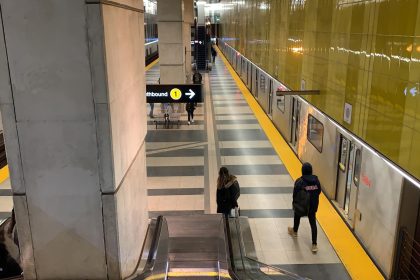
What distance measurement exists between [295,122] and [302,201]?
230 inches

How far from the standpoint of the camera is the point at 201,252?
259 inches

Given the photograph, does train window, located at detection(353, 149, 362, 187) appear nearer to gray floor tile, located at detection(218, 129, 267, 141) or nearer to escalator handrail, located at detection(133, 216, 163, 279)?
escalator handrail, located at detection(133, 216, 163, 279)

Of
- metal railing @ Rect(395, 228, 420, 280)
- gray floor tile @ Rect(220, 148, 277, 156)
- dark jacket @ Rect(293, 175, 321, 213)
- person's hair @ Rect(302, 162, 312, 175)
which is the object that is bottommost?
gray floor tile @ Rect(220, 148, 277, 156)

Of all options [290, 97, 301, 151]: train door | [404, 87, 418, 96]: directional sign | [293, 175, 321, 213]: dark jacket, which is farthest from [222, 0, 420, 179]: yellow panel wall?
[290, 97, 301, 151]: train door

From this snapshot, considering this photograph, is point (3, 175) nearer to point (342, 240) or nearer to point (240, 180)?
point (240, 180)

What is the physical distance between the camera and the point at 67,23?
373cm

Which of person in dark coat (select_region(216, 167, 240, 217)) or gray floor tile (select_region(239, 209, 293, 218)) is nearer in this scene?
person in dark coat (select_region(216, 167, 240, 217))

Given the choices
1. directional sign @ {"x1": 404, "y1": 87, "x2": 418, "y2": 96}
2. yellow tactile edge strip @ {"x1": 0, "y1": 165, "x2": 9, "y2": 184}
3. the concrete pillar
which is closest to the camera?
the concrete pillar

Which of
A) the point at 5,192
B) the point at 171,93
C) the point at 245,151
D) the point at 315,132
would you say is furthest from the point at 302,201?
the point at 5,192

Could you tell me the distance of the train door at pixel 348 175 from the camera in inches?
298

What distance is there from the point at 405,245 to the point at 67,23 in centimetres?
524

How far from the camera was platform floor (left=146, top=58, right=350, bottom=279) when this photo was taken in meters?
7.07

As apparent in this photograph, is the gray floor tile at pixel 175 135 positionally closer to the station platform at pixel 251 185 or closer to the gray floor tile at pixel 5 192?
the station platform at pixel 251 185

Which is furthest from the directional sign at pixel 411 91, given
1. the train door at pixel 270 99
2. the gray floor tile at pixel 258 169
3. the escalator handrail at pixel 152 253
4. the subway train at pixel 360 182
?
the train door at pixel 270 99
